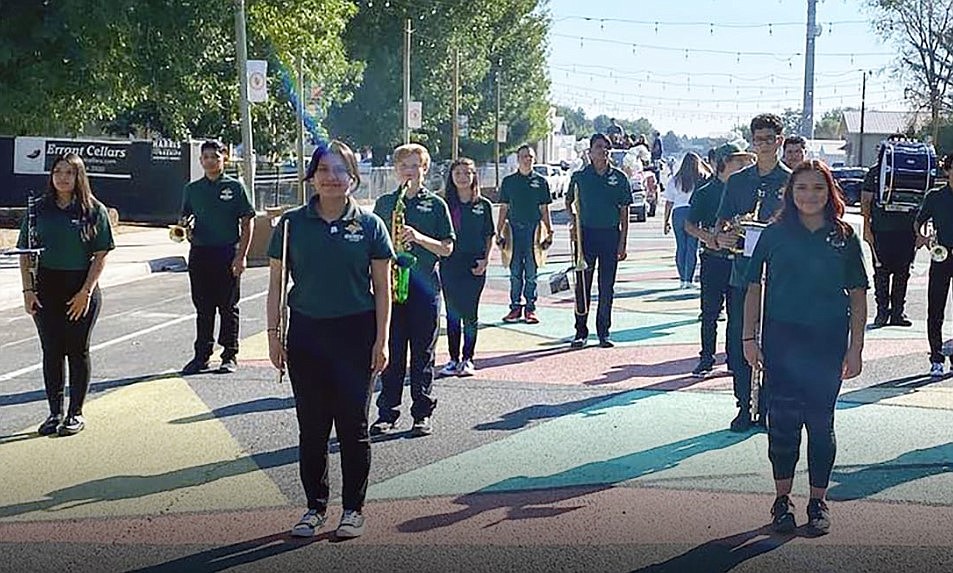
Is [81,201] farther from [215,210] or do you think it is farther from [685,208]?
[685,208]

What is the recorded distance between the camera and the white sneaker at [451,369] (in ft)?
29.8

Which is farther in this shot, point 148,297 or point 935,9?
point 935,9

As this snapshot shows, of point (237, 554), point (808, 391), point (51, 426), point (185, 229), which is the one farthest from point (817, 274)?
point (185, 229)

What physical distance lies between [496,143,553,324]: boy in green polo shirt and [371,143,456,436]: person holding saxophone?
4.57m

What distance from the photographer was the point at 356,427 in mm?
5293

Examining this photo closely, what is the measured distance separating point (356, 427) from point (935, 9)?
2317 inches

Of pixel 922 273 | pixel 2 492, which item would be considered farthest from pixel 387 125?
pixel 2 492

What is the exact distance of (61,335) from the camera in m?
7.21

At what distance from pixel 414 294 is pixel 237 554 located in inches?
98.2

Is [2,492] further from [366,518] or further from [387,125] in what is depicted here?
[387,125]

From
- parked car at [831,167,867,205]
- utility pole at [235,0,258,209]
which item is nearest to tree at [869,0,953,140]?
parked car at [831,167,867,205]

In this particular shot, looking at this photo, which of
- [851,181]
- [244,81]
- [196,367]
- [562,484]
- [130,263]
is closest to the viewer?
[562,484]

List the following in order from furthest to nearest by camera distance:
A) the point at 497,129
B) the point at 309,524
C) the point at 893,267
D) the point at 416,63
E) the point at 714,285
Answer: the point at 497,129 < the point at 416,63 < the point at 893,267 < the point at 714,285 < the point at 309,524

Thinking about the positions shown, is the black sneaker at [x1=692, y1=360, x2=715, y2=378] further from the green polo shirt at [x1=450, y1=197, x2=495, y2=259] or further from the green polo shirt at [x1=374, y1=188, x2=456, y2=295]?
the green polo shirt at [x1=374, y1=188, x2=456, y2=295]
